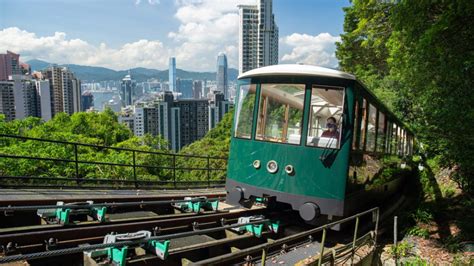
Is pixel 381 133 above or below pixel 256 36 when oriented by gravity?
below

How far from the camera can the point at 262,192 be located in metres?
6.80

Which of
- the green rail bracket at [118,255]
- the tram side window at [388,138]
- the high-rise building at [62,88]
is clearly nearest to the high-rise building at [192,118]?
the high-rise building at [62,88]

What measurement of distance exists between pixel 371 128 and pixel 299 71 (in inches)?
91.6

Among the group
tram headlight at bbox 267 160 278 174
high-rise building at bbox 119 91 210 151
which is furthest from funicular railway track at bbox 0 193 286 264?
high-rise building at bbox 119 91 210 151

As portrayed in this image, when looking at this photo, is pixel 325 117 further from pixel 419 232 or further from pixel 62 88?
pixel 62 88

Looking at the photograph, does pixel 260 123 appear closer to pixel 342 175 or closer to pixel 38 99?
pixel 342 175

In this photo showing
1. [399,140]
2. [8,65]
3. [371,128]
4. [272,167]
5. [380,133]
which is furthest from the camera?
[8,65]

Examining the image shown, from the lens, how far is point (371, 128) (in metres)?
7.66

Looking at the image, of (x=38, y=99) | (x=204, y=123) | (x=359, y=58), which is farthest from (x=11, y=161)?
(x=204, y=123)

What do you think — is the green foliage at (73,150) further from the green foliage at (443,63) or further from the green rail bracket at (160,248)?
the green foliage at (443,63)

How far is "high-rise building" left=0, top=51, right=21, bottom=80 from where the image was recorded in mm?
133875

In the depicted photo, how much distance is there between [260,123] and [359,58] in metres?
22.4

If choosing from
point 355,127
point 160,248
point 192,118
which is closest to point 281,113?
point 355,127

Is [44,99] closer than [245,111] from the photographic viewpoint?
No
